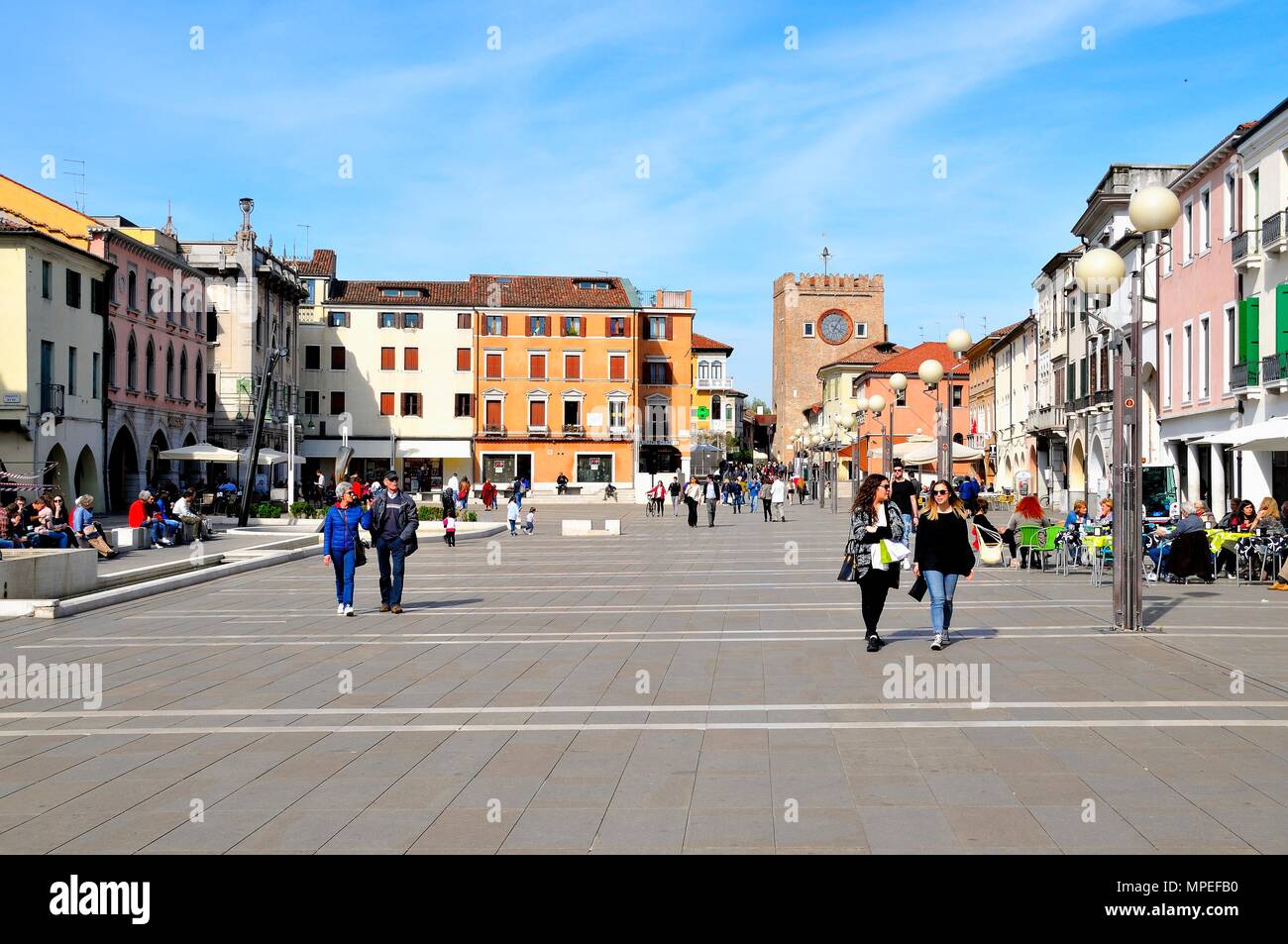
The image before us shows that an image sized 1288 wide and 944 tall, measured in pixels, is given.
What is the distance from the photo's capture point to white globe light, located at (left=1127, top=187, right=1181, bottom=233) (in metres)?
13.2

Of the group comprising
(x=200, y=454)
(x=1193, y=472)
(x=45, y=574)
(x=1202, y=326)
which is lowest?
(x=45, y=574)

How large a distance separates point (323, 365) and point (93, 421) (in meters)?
34.8

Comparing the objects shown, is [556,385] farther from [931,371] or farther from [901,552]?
[901,552]

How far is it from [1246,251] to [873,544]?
22.1 meters

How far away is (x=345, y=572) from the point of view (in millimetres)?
15742

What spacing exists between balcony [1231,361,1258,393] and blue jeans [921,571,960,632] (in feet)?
69.5

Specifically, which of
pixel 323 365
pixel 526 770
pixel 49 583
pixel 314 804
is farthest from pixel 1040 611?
pixel 323 365

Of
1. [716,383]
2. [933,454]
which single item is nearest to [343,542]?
[933,454]

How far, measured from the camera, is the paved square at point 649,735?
6.05 m

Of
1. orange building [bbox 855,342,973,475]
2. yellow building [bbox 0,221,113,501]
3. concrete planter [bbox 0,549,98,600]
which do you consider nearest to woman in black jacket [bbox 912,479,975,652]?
concrete planter [bbox 0,549,98,600]

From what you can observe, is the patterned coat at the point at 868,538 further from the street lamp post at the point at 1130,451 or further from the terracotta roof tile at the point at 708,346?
the terracotta roof tile at the point at 708,346

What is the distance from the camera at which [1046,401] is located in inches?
2301
